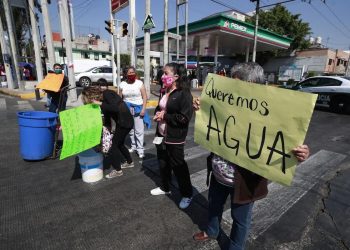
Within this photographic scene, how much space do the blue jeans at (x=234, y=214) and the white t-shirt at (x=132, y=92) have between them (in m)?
2.84

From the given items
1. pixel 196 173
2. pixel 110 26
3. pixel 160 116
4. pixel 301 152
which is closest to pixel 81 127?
pixel 160 116

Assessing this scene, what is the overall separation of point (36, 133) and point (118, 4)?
8953mm

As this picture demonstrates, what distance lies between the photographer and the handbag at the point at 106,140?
3.72 metres

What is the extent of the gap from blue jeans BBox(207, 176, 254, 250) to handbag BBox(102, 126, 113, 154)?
2.06 m

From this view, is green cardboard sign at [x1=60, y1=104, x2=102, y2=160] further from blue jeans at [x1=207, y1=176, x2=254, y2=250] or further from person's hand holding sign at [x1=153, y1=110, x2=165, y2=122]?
blue jeans at [x1=207, y1=176, x2=254, y2=250]

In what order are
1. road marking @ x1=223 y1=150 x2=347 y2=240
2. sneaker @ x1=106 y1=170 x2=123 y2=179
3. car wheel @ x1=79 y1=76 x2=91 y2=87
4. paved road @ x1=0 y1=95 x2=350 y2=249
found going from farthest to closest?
car wheel @ x1=79 y1=76 x2=91 y2=87
sneaker @ x1=106 y1=170 x2=123 y2=179
road marking @ x1=223 y1=150 x2=347 y2=240
paved road @ x1=0 y1=95 x2=350 y2=249

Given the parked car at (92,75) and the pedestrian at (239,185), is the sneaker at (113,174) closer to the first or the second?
the pedestrian at (239,185)

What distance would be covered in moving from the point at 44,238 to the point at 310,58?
38.1 metres

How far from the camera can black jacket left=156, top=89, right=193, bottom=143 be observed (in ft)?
9.07

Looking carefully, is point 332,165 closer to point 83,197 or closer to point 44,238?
point 83,197

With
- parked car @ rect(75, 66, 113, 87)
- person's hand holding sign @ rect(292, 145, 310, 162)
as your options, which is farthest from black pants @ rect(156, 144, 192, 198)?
parked car @ rect(75, 66, 113, 87)

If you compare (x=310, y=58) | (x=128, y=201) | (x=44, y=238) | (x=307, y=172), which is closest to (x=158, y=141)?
(x=128, y=201)

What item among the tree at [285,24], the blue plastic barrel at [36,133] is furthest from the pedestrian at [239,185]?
the tree at [285,24]

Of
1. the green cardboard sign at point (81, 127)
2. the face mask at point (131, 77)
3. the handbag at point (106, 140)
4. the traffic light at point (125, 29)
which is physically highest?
the traffic light at point (125, 29)
